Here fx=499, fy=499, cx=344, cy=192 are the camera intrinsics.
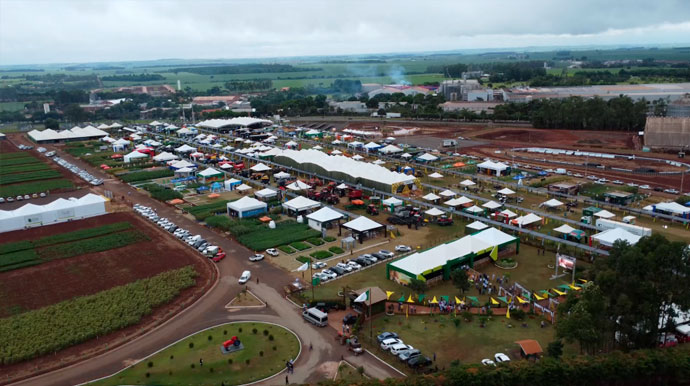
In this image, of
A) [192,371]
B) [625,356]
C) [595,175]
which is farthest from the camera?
[595,175]

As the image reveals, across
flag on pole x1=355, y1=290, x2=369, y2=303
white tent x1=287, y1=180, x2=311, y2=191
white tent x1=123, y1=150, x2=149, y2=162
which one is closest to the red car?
flag on pole x1=355, y1=290, x2=369, y2=303

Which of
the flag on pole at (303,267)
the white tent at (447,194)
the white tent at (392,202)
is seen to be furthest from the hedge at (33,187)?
the white tent at (447,194)

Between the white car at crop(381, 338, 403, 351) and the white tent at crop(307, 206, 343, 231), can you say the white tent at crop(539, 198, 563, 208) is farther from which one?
the white car at crop(381, 338, 403, 351)

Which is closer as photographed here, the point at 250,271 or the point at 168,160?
the point at 250,271

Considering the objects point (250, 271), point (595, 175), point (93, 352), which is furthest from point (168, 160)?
point (595, 175)

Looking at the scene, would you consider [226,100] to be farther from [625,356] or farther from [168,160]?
[625,356]

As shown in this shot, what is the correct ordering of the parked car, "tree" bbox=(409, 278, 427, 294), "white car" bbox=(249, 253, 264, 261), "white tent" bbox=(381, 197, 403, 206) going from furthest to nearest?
"white tent" bbox=(381, 197, 403, 206) < the parked car < "white car" bbox=(249, 253, 264, 261) < "tree" bbox=(409, 278, 427, 294)
